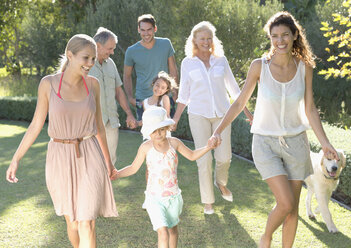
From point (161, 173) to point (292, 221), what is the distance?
3.82 ft

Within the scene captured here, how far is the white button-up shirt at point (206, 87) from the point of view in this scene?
6277 millimetres

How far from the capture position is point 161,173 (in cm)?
429

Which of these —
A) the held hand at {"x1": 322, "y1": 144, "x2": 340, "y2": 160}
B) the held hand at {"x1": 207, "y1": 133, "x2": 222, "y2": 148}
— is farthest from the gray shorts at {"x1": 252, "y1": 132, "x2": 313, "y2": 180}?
the held hand at {"x1": 207, "y1": 133, "x2": 222, "y2": 148}

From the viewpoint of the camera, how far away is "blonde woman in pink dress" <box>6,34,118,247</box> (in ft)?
13.5

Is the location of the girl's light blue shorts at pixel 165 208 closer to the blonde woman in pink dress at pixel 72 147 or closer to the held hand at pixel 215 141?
the blonde woman in pink dress at pixel 72 147

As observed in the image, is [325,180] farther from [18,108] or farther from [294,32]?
[18,108]

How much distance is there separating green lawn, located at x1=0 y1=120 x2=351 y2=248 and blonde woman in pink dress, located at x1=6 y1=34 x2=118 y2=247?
52.9 inches

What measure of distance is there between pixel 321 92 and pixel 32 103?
9156 millimetres

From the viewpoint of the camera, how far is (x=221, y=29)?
55.6 feet

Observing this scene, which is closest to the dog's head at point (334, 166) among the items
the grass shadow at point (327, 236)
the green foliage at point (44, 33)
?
the grass shadow at point (327, 236)

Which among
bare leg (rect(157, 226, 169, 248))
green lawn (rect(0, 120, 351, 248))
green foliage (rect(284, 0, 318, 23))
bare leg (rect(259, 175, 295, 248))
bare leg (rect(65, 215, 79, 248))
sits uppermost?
green foliage (rect(284, 0, 318, 23))

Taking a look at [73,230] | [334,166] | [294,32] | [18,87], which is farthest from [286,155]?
[18,87]

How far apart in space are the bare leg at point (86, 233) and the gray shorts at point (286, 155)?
1.44 meters

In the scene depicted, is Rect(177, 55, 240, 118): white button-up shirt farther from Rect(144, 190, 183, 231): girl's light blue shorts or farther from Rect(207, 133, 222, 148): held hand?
Rect(144, 190, 183, 231): girl's light blue shorts
